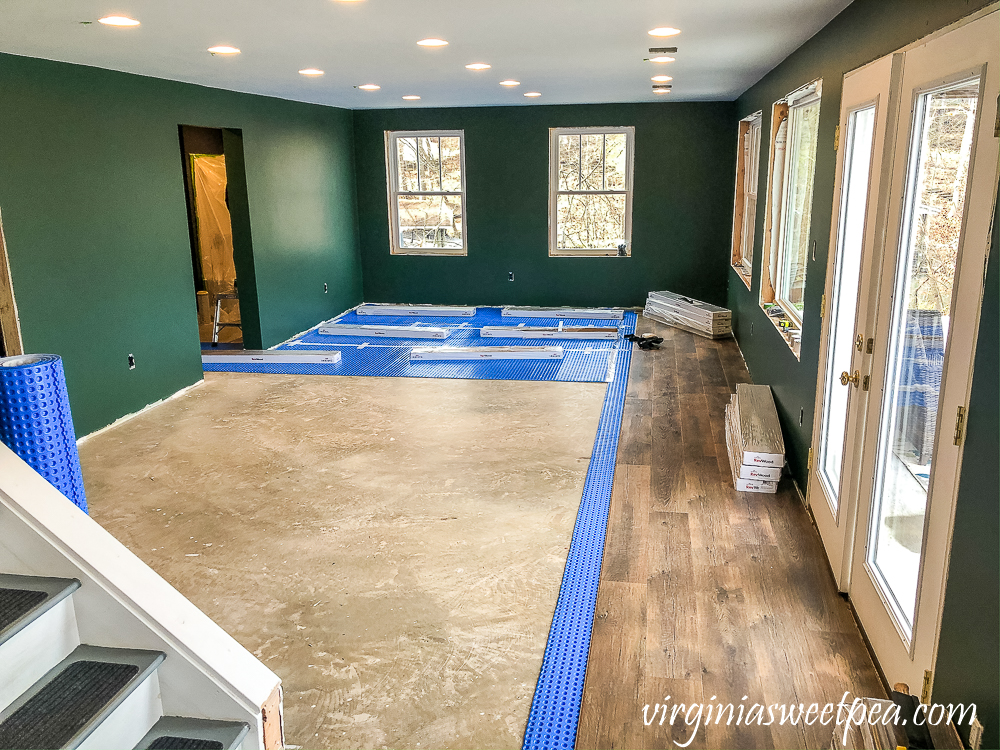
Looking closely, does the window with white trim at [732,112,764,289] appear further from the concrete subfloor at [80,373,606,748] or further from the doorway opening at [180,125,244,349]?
the doorway opening at [180,125,244,349]

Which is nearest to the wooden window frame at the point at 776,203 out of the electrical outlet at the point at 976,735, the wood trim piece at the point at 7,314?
the electrical outlet at the point at 976,735

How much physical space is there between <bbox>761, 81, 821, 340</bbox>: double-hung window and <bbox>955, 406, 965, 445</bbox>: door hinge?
2940mm

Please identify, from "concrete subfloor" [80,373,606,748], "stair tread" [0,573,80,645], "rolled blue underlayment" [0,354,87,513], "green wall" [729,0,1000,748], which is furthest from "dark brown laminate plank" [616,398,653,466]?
"stair tread" [0,573,80,645]

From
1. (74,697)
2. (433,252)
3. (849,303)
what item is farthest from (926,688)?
(433,252)

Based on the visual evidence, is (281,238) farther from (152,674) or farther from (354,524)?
(152,674)

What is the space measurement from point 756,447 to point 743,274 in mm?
3899

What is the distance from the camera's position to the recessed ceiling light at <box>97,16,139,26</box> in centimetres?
348

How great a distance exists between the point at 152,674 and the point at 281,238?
6300 millimetres

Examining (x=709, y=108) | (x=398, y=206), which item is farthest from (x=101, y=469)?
(x=709, y=108)

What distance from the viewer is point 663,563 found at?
10.9 feet

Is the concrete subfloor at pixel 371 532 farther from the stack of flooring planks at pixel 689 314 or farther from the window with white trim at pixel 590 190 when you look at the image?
the window with white trim at pixel 590 190

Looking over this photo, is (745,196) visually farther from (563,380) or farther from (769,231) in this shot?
(563,380)

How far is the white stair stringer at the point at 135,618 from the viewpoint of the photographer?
1.95 meters

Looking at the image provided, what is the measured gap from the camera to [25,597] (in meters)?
1.98
